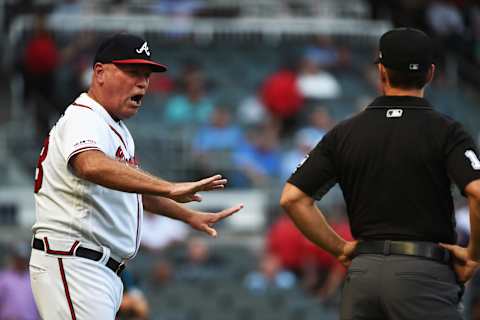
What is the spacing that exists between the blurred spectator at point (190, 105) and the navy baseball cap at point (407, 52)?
33.1 feet

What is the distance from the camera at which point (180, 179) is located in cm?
1480

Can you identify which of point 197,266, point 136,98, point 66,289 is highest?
point 136,98

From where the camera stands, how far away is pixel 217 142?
15.2 m

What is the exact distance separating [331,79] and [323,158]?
37.5 feet

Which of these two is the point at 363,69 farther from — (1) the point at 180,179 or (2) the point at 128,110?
(2) the point at 128,110

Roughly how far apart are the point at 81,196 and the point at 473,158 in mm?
1818

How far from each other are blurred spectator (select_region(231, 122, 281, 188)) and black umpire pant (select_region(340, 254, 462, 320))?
897cm

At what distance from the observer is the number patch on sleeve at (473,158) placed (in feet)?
17.9

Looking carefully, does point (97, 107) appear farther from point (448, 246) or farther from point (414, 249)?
point (448, 246)

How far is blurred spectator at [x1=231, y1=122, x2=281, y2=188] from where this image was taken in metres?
14.7

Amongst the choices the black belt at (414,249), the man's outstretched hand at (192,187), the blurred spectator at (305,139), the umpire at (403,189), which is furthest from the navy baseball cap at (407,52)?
the blurred spectator at (305,139)

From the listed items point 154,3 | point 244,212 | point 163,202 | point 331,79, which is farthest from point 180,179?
point 163,202

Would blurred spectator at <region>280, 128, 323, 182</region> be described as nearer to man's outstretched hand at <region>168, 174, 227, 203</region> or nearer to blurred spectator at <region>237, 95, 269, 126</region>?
blurred spectator at <region>237, 95, 269, 126</region>

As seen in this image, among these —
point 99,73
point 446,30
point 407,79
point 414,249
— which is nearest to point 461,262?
point 414,249
